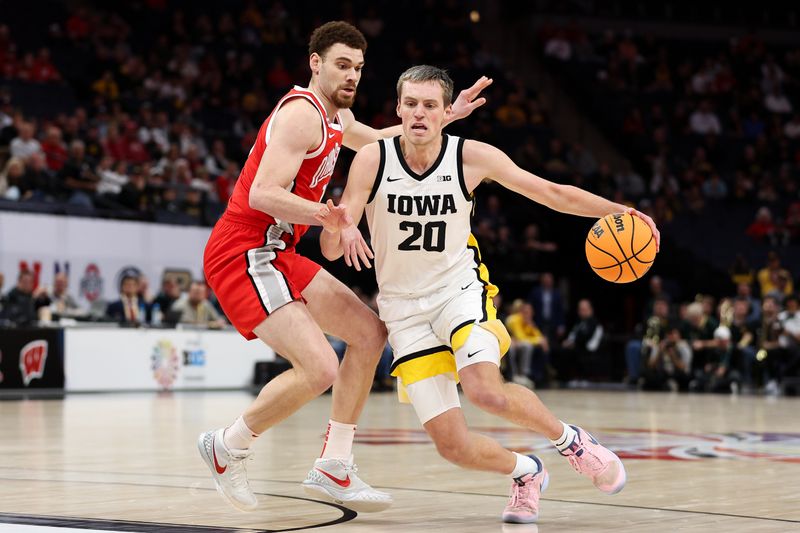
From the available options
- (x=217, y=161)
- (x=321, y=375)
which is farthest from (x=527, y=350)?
(x=321, y=375)

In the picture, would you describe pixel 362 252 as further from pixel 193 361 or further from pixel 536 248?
pixel 536 248

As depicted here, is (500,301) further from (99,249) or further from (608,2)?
(608,2)

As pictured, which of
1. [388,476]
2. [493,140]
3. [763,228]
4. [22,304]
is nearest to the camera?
[388,476]

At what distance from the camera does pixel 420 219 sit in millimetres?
5320

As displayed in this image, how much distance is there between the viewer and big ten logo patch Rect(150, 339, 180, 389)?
636 inches

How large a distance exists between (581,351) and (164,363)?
7.38m

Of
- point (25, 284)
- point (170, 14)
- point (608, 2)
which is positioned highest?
point (608, 2)

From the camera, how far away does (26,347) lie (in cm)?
1478

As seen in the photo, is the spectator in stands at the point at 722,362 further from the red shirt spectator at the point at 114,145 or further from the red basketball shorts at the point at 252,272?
the red basketball shorts at the point at 252,272

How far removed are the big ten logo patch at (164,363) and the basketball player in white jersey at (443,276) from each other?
11.2 meters

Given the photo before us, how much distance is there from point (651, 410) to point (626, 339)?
6.96 m

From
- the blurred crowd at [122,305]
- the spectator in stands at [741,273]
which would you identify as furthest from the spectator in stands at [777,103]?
the blurred crowd at [122,305]

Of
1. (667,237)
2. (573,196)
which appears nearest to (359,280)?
(667,237)

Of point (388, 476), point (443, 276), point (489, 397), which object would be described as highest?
point (443, 276)
